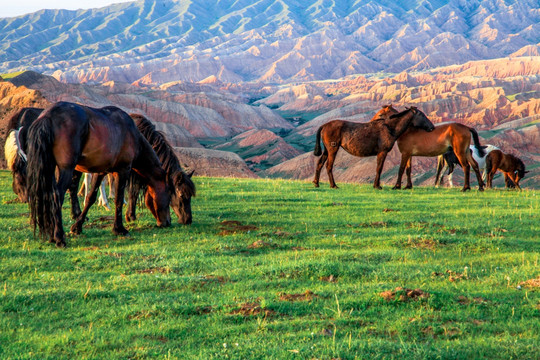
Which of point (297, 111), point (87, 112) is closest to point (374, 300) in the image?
point (87, 112)

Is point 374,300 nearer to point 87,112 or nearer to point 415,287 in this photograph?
point 415,287

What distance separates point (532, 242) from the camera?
474 inches

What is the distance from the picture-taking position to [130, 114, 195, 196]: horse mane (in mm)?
13773

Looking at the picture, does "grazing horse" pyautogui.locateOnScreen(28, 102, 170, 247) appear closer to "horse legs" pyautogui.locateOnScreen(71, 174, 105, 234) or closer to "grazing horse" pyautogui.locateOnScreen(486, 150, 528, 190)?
"horse legs" pyautogui.locateOnScreen(71, 174, 105, 234)

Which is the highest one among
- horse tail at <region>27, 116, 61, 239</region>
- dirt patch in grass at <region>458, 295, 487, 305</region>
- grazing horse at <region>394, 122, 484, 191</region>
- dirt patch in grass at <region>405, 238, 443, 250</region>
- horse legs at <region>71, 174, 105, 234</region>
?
grazing horse at <region>394, 122, 484, 191</region>

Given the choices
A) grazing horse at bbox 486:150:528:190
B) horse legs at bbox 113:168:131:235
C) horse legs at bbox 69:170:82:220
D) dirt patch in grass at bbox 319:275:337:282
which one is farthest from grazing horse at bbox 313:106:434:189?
dirt patch in grass at bbox 319:275:337:282

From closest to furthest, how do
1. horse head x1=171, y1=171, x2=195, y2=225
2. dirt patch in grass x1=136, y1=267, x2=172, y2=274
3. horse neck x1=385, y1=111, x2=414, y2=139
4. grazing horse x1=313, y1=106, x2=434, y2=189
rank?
dirt patch in grass x1=136, y1=267, x2=172, y2=274 → horse head x1=171, y1=171, x2=195, y2=225 → grazing horse x1=313, y1=106, x2=434, y2=189 → horse neck x1=385, y1=111, x2=414, y2=139

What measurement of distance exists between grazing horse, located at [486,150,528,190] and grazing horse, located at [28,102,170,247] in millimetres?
21861

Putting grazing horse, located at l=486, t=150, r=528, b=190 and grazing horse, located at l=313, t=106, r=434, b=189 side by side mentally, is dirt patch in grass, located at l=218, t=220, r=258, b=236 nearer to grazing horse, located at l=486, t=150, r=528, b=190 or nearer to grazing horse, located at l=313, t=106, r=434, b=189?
grazing horse, located at l=313, t=106, r=434, b=189

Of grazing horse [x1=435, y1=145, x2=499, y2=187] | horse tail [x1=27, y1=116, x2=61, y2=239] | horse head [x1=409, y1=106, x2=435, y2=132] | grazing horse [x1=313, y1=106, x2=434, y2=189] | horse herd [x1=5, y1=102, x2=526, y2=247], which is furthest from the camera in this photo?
grazing horse [x1=435, y1=145, x2=499, y2=187]

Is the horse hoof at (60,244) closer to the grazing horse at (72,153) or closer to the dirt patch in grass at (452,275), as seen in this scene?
the grazing horse at (72,153)

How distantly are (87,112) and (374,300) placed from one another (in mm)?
7165

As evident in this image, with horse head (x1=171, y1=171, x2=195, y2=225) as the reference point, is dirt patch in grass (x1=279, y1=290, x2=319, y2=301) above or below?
below

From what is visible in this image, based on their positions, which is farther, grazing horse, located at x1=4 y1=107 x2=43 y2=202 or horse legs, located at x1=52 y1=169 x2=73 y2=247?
A: grazing horse, located at x1=4 y1=107 x2=43 y2=202
